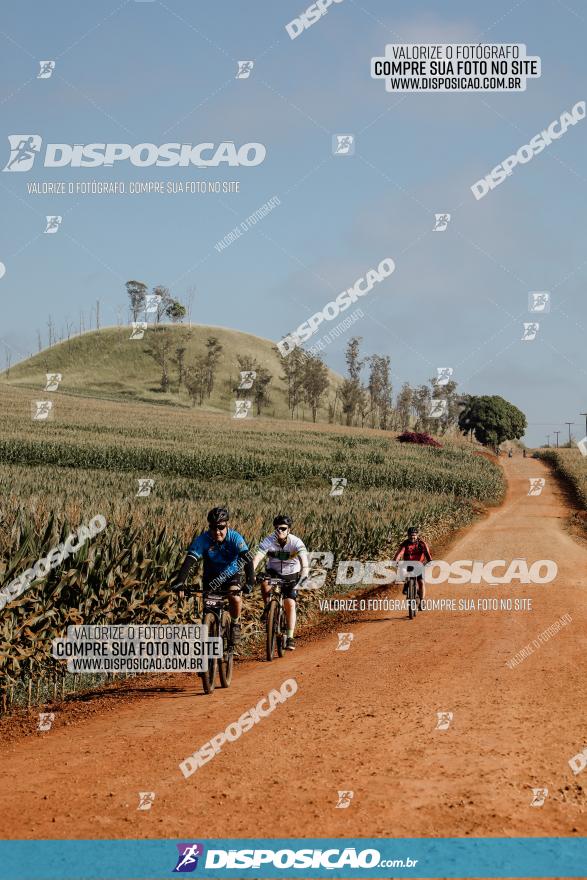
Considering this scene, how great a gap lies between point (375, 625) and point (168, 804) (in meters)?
9.65

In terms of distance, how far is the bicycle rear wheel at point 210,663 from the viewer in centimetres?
1112

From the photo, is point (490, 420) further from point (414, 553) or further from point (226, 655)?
point (226, 655)

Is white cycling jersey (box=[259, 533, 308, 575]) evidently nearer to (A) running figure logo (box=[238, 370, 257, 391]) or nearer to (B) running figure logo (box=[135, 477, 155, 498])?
(B) running figure logo (box=[135, 477, 155, 498])

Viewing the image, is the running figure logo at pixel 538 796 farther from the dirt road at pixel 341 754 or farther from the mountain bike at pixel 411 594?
the mountain bike at pixel 411 594

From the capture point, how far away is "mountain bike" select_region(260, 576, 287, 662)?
1337cm

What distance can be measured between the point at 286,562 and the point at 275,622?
972 millimetres

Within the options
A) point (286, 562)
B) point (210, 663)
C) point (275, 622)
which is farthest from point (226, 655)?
point (286, 562)

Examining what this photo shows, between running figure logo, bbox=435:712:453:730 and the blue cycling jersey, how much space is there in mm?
3133

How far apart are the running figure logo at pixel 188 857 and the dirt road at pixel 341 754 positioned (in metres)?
0.14

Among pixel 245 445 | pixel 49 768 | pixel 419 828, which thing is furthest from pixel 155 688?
pixel 245 445

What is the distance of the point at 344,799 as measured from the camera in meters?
7.27

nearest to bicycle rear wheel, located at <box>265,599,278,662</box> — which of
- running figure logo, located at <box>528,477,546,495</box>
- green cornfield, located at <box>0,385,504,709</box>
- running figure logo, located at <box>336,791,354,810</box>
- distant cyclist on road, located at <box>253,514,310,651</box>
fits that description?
distant cyclist on road, located at <box>253,514,310,651</box>

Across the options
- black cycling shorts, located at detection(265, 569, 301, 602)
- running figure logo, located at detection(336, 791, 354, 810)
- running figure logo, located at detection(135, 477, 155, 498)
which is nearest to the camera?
running figure logo, located at detection(336, 791, 354, 810)

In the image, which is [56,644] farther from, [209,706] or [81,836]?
[81,836]
